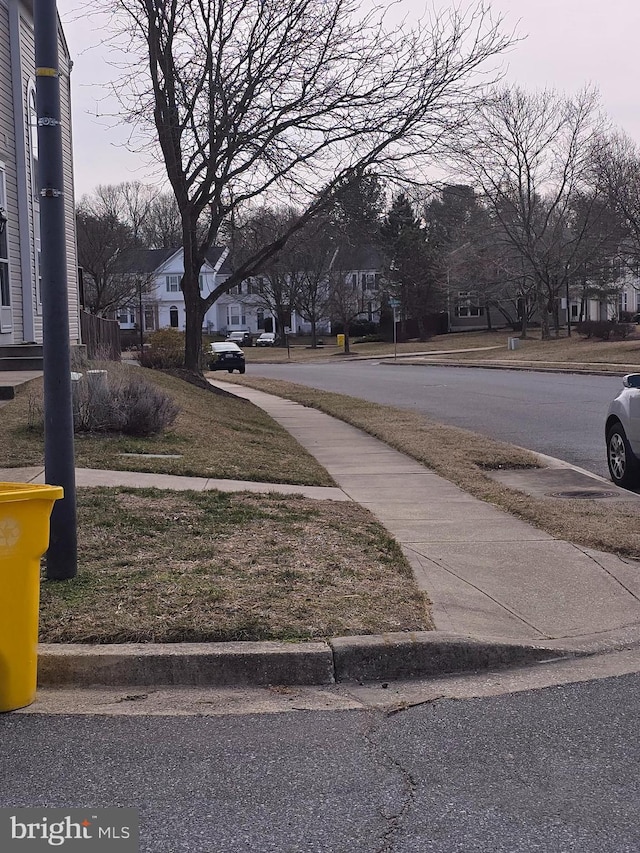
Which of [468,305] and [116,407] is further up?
[468,305]

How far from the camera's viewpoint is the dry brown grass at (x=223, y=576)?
547 centimetres

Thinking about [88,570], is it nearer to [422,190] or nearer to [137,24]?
[422,190]

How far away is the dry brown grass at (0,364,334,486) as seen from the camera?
35.4 feet

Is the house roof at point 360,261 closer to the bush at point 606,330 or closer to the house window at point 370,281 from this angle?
the house window at point 370,281

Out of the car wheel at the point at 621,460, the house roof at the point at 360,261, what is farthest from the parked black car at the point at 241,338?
the car wheel at the point at 621,460

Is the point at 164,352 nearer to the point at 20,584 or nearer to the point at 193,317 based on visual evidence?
the point at 193,317

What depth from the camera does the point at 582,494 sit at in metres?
10.5

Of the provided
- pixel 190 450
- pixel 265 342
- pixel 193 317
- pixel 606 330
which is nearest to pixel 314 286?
pixel 265 342

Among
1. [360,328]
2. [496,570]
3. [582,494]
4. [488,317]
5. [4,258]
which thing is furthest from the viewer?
[360,328]

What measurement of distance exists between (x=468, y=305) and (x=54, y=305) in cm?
7652

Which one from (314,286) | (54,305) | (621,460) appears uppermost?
(314,286)

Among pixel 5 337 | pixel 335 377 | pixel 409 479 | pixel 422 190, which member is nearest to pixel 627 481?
pixel 409 479

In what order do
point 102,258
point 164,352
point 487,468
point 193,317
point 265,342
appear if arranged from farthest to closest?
point 265,342, point 102,258, point 164,352, point 193,317, point 487,468

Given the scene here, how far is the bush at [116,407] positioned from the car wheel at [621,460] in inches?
229
